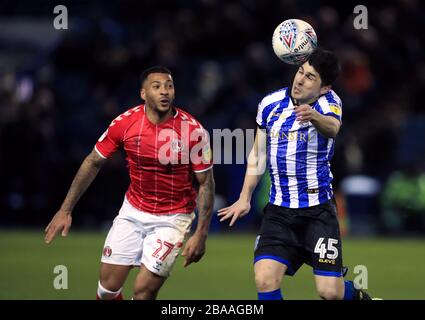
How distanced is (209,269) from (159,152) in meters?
5.33

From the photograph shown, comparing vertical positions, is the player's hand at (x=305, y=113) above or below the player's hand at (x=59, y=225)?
above

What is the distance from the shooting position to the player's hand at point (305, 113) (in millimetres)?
8305

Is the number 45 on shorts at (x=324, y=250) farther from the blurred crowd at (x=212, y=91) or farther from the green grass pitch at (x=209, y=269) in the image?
the blurred crowd at (x=212, y=91)

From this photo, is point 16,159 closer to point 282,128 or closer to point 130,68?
point 130,68

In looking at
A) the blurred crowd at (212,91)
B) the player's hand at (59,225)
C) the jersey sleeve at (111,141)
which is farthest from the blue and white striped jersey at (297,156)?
the blurred crowd at (212,91)

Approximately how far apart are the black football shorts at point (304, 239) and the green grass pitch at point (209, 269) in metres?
2.71

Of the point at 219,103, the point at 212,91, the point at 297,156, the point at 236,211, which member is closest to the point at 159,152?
the point at 236,211

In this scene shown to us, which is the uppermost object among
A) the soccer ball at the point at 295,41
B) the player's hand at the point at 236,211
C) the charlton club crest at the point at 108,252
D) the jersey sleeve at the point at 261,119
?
the soccer ball at the point at 295,41

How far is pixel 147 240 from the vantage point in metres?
9.38

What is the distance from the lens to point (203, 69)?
65.4 feet

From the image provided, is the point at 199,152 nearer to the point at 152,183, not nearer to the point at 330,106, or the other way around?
the point at 152,183

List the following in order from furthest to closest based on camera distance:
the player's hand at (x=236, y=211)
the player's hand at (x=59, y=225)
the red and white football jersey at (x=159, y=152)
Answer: the red and white football jersey at (x=159, y=152) < the player's hand at (x=59, y=225) < the player's hand at (x=236, y=211)
